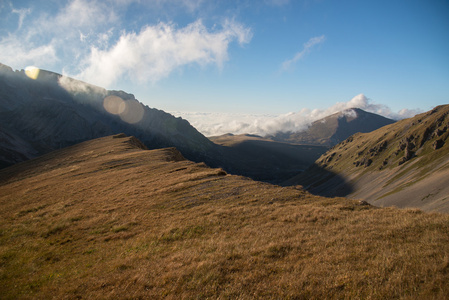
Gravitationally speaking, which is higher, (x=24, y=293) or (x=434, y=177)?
(x=24, y=293)

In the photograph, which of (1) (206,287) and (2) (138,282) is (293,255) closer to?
(1) (206,287)

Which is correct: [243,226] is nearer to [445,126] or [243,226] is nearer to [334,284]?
[334,284]

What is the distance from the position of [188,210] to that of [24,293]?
12.2 m

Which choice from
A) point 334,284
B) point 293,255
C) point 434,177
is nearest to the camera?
point 334,284

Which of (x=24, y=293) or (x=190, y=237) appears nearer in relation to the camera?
(x=24, y=293)

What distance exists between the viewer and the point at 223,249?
12891mm

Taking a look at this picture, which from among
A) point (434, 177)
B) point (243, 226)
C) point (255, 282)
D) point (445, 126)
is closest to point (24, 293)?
point (255, 282)

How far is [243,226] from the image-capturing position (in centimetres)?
1669

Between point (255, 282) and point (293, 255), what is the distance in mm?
3076

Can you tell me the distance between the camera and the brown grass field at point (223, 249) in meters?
9.18

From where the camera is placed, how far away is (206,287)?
9570mm

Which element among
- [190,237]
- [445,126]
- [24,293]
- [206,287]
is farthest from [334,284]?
[445,126]

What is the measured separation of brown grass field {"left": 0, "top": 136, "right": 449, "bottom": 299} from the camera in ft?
30.1

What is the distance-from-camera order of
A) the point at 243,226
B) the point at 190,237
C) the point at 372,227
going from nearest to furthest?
the point at 372,227 < the point at 190,237 < the point at 243,226
